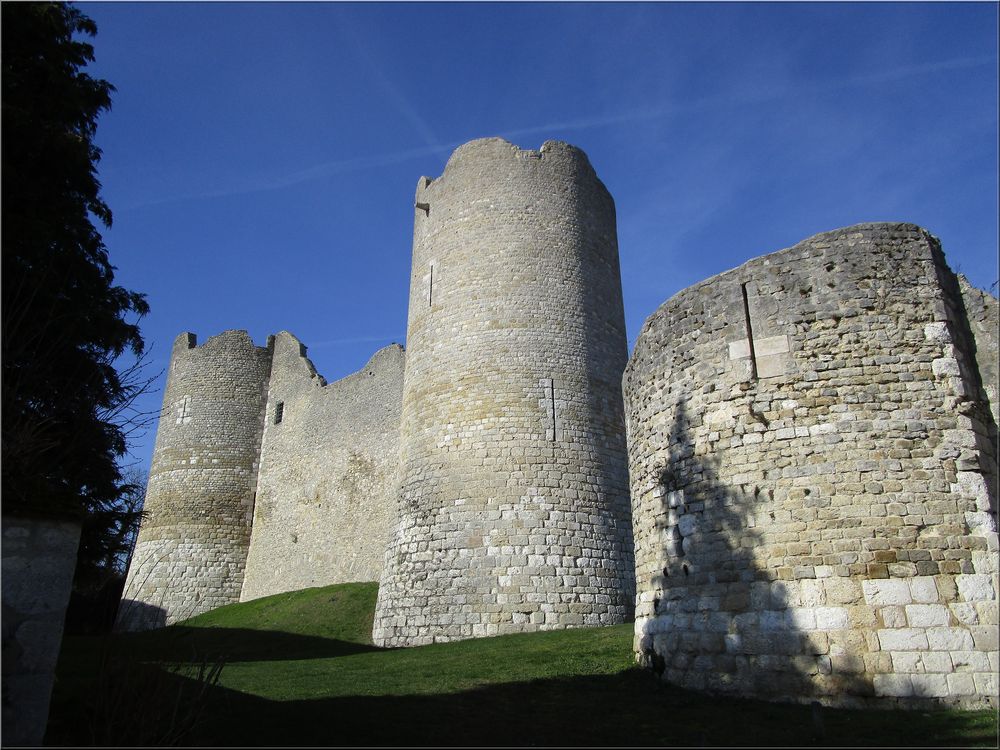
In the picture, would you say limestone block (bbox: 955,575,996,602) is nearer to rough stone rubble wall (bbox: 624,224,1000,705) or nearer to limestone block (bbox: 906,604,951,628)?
rough stone rubble wall (bbox: 624,224,1000,705)

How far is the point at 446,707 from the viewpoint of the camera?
7746 mm

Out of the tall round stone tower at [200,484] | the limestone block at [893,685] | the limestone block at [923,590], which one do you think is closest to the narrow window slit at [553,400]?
the limestone block at [923,590]

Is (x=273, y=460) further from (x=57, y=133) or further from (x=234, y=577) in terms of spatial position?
(x=57, y=133)

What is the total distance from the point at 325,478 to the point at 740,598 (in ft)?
66.0

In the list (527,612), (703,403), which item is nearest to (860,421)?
(703,403)

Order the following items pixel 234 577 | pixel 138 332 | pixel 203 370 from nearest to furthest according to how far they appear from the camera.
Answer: pixel 138 332
pixel 234 577
pixel 203 370

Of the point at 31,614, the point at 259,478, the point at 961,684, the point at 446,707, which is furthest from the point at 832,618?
the point at 259,478

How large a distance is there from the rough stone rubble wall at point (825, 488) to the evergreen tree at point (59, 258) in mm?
6189

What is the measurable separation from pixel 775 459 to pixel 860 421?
91 cm

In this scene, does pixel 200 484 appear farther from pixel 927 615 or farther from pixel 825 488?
pixel 927 615

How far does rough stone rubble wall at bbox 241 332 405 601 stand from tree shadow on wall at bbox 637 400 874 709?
1461cm

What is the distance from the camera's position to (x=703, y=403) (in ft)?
28.9

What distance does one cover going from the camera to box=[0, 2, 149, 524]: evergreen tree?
730cm

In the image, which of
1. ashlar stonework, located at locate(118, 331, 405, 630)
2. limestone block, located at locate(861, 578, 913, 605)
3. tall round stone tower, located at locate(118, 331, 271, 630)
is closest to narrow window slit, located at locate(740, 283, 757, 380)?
limestone block, located at locate(861, 578, 913, 605)
